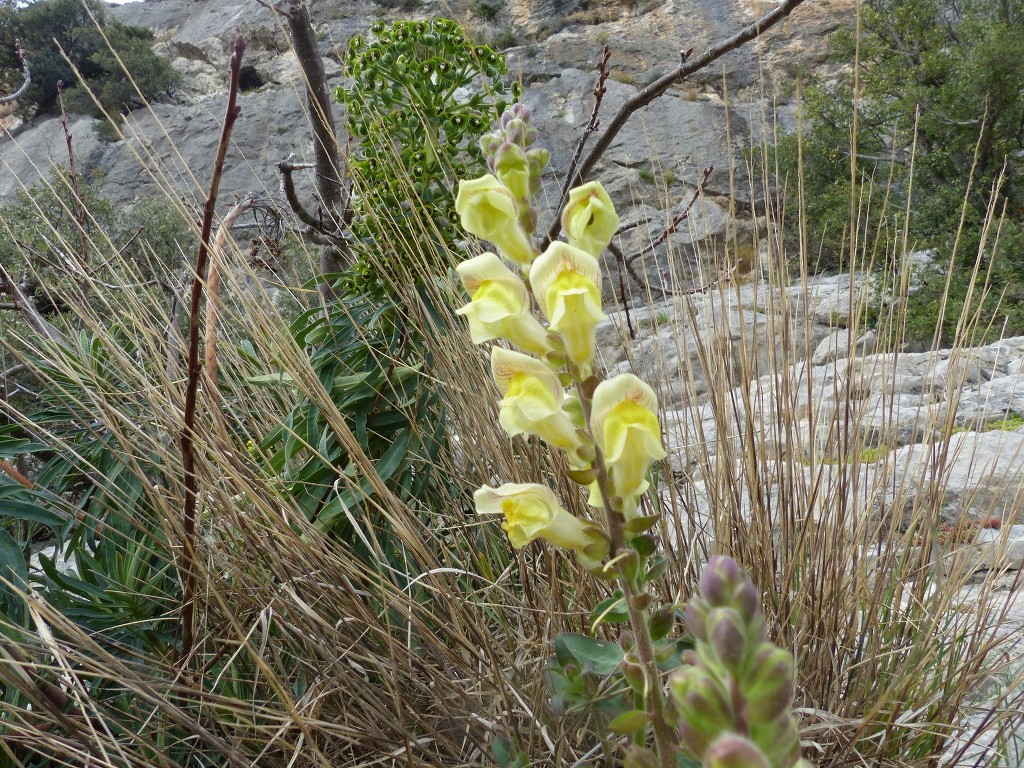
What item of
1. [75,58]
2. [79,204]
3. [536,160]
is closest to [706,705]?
[536,160]

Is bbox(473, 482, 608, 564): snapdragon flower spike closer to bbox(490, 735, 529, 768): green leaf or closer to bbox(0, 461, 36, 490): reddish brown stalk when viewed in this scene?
bbox(490, 735, 529, 768): green leaf

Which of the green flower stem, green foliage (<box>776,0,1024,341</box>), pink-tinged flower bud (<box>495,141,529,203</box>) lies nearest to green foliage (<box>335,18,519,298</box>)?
pink-tinged flower bud (<box>495,141,529,203</box>)

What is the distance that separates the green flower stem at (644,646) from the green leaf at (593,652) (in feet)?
0.10

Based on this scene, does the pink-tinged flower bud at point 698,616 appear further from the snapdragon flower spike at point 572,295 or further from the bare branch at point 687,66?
the bare branch at point 687,66

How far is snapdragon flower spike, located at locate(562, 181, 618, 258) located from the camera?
74 centimetres

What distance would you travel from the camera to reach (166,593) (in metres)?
1.32

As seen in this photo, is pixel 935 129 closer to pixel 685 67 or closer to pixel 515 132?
pixel 685 67

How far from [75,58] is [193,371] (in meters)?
18.7

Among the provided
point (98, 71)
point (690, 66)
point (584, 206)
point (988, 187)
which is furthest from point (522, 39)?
point (584, 206)

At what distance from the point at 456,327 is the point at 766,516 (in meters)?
0.71

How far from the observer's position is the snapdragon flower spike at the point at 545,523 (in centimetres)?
68

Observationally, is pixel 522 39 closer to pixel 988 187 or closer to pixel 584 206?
pixel 988 187

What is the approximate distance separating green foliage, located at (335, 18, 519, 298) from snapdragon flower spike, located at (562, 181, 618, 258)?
2.48 ft

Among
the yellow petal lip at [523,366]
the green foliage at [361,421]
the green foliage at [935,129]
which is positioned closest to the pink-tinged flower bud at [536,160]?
the yellow petal lip at [523,366]
